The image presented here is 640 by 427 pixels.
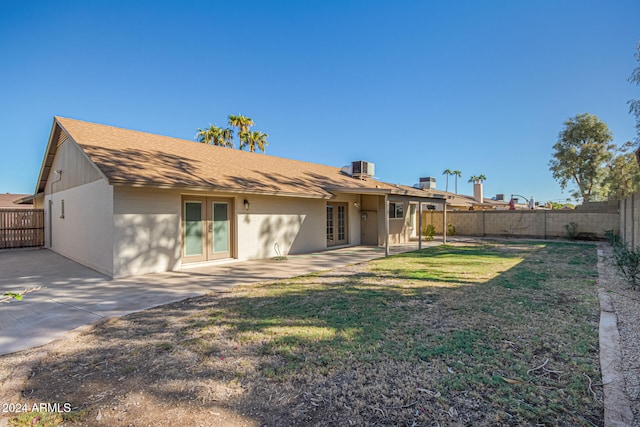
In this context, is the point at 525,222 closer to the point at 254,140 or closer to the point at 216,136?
the point at 254,140

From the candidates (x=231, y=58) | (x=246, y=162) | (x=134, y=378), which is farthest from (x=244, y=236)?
(x=231, y=58)

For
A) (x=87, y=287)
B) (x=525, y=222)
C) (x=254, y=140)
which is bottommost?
(x=87, y=287)

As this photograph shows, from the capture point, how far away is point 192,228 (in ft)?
31.2

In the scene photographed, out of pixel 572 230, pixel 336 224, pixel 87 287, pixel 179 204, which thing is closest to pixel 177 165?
pixel 179 204

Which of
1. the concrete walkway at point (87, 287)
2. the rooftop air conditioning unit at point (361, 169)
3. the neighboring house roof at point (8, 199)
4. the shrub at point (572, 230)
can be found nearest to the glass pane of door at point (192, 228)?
the concrete walkway at point (87, 287)

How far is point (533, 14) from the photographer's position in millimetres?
11391

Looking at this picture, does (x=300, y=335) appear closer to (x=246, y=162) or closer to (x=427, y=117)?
(x=246, y=162)

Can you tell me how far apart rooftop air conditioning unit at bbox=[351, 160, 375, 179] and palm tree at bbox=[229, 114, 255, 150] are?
15.9 metres

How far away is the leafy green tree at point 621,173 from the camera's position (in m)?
20.1

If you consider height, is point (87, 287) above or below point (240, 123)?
below

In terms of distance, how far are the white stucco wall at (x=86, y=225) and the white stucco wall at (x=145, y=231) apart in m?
0.25

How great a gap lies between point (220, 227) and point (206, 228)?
0.47 m

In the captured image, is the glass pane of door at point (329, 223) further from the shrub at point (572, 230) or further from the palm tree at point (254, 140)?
the palm tree at point (254, 140)

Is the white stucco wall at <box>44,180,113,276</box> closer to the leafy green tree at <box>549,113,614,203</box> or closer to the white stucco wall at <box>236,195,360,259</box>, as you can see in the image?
the white stucco wall at <box>236,195,360,259</box>
